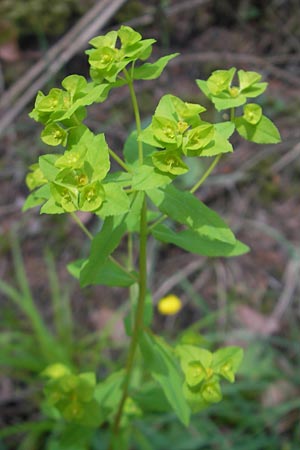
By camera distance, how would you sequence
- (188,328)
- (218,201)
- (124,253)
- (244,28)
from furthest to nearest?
(244,28) → (218,201) → (124,253) → (188,328)

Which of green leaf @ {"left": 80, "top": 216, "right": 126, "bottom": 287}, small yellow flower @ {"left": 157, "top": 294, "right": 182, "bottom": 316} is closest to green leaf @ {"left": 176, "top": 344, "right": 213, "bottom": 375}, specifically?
green leaf @ {"left": 80, "top": 216, "right": 126, "bottom": 287}

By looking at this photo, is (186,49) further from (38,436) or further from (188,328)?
(38,436)

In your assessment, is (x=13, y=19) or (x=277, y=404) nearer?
(x=277, y=404)

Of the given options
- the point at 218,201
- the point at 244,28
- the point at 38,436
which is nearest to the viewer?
the point at 38,436

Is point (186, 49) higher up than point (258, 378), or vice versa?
point (186, 49)

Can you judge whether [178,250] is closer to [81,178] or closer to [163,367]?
[163,367]

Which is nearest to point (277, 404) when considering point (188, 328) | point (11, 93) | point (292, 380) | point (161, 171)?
point (292, 380)
